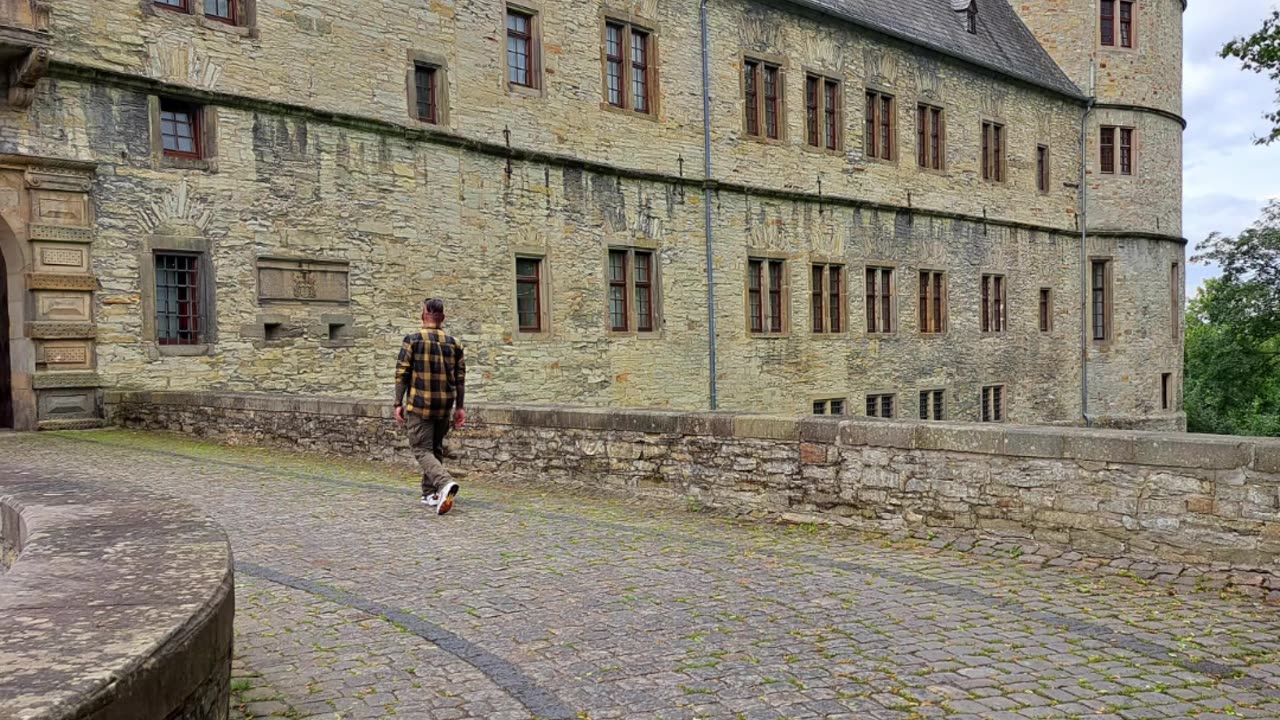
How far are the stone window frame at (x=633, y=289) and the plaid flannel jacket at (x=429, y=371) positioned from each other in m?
12.6

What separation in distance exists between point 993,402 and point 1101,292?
21.1 ft

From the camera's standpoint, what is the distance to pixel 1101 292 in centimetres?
3441

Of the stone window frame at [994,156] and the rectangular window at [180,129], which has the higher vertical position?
the stone window frame at [994,156]

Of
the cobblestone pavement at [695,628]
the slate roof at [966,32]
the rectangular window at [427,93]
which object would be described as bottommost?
the cobblestone pavement at [695,628]

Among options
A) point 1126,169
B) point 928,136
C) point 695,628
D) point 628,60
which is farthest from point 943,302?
point 695,628

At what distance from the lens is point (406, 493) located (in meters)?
9.02

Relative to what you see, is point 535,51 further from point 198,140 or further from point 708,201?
point 198,140

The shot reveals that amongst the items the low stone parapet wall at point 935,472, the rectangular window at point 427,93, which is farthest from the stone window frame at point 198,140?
the low stone parapet wall at point 935,472

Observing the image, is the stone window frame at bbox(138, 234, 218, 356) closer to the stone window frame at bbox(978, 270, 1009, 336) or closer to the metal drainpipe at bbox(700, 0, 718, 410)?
the metal drainpipe at bbox(700, 0, 718, 410)

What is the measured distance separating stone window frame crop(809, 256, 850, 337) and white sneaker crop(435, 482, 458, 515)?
18287 millimetres

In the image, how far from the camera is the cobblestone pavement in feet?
13.0

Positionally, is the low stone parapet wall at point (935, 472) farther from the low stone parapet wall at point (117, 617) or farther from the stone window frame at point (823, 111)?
the stone window frame at point (823, 111)

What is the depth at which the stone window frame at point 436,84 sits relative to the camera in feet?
58.9

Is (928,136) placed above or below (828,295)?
above
